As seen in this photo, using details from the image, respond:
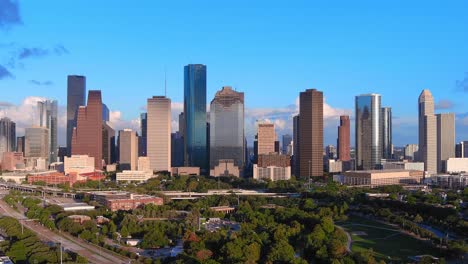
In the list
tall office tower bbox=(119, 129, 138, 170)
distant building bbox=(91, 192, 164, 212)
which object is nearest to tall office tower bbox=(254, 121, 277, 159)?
tall office tower bbox=(119, 129, 138, 170)

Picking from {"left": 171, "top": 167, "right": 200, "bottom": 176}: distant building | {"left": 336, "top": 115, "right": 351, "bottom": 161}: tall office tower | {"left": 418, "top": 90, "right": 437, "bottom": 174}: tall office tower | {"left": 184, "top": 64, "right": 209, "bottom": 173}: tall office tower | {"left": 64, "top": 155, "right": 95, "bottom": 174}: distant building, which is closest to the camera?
{"left": 64, "top": 155, "right": 95, "bottom": 174}: distant building

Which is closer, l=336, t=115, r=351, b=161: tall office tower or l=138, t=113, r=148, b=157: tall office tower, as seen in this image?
l=336, t=115, r=351, b=161: tall office tower

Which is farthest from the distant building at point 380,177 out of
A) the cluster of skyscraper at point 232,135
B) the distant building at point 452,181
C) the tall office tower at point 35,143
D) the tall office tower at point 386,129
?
the tall office tower at point 35,143

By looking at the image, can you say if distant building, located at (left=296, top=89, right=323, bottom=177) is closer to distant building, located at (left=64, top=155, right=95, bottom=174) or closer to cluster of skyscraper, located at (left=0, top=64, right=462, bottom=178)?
cluster of skyscraper, located at (left=0, top=64, right=462, bottom=178)

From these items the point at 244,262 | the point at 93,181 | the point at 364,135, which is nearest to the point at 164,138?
the point at 93,181

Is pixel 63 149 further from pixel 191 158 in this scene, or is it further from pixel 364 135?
pixel 364 135

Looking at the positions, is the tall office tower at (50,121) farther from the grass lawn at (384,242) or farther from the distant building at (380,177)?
the grass lawn at (384,242)

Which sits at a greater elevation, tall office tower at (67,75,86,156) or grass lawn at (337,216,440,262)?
tall office tower at (67,75,86,156)

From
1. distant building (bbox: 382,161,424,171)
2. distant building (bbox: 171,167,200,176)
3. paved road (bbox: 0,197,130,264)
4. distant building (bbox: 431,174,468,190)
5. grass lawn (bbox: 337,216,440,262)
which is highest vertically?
distant building (bbox: 382,161,424,171)
